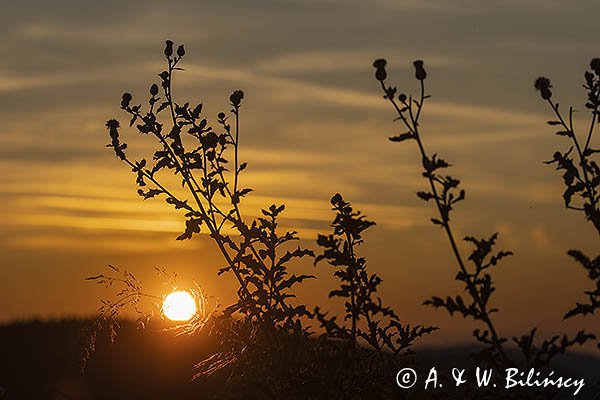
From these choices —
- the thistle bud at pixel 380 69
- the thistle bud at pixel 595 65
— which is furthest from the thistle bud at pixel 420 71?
the thistle bud at pixel 595 65

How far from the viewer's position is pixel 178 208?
28.4ft

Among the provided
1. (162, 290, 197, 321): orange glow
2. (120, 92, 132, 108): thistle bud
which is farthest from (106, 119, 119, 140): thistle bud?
(162, 290, 197, 321): orange glow

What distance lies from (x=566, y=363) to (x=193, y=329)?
1056 inches

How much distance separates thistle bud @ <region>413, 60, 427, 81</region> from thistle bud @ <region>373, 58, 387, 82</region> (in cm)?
17

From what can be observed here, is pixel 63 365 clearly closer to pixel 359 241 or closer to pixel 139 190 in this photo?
pixel 139 190

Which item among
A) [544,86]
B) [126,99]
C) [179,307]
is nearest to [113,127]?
[126,99]

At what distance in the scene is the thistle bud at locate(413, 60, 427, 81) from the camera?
17.2 feet

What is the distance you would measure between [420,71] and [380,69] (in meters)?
0.22

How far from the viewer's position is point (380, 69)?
536 centimetres

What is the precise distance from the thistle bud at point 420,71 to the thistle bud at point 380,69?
0.57 ft

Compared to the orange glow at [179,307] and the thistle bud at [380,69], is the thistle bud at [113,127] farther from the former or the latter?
the thistle bud at [380,69]

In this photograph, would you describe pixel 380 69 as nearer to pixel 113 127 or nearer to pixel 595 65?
pixel 595 65

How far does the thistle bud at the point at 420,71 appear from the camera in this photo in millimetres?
5254

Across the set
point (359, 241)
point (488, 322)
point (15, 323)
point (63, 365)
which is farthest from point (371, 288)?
point (15, 323)
